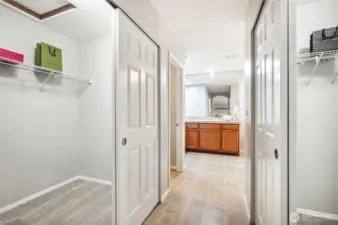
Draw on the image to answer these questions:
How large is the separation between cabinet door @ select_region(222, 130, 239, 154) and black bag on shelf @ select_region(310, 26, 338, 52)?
3500 mm

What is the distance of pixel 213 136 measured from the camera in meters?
4.94

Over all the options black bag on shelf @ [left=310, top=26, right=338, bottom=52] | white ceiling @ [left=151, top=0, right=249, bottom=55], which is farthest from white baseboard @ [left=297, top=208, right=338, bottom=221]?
white ceiling @ [left=151, top=0, right=249, bottom=55]

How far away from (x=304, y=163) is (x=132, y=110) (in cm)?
174

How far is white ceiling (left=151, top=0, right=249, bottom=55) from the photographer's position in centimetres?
201

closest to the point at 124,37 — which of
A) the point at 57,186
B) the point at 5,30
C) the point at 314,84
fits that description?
the point at 5,30

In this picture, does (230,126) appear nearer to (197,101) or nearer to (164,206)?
(197,101)

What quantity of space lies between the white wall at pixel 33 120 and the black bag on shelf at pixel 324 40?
303 centimetres

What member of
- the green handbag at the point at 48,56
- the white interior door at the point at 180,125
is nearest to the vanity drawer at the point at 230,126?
the white interior door at the point at 180,125

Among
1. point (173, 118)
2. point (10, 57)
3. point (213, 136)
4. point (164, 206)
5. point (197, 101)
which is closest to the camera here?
point (10, 57)

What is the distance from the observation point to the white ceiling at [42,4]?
1898mm

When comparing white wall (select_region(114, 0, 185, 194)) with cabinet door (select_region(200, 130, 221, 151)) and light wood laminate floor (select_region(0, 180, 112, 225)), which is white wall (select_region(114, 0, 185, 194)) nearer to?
light wood laminate floor (select_region(0, 180, 112, 225))

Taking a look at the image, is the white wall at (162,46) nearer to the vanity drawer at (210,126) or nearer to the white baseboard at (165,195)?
the white baseboard at (165,195)

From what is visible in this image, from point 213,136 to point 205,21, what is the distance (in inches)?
129

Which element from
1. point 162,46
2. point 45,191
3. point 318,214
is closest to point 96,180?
point 45,191
